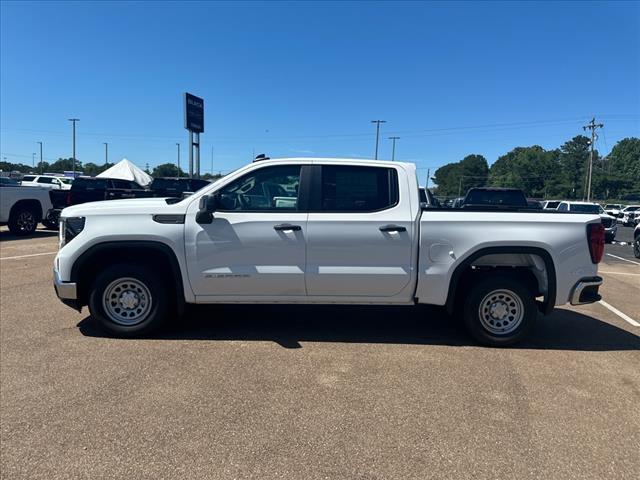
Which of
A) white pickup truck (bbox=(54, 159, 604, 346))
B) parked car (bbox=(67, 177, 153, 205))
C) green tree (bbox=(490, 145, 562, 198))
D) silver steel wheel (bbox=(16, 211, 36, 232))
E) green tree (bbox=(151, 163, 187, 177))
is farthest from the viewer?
green tree (bbox=(490, 145, 562, 198))

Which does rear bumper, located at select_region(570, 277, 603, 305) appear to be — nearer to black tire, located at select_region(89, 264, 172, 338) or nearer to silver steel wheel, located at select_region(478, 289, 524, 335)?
silver steel wheel, located at select_region(478, 289, 524, 335)

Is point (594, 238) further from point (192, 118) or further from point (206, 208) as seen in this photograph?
point (192, 118)

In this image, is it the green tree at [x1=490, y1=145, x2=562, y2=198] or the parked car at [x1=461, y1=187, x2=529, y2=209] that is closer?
the parked car at [x1=461, y1=187, x2=529, y2=209]

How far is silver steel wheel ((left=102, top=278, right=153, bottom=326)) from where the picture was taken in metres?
4.81

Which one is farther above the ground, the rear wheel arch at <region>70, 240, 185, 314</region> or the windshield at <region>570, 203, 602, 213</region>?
the windshield at <region>570, 203, 602, 213</region>

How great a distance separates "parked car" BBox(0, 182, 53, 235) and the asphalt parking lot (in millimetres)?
8818

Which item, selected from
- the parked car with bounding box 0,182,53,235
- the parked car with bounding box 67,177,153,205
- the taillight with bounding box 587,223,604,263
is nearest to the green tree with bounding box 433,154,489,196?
the parked car with bounding box 67,177,153,205

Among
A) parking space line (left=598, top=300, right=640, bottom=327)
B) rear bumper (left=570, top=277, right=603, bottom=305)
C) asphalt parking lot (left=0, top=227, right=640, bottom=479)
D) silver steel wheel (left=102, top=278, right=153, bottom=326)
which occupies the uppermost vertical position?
rear bumper (left=570, top=277, right=603, bottom=305)

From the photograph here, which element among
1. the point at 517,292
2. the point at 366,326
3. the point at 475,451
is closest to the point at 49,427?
the point at 475,451

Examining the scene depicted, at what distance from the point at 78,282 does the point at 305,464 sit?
326cm

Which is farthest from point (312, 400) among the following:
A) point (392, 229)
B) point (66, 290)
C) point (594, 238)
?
point (594, 238)

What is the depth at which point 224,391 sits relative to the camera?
369cm

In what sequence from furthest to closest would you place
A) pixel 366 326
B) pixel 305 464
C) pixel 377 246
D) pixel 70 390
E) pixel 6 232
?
1. pixel 6 232
2. pixel 366 326
3. pixel 377 246
4. pixel 70 390
5. pixel 305 464

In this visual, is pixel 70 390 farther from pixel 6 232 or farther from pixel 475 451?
pixel 6 232
